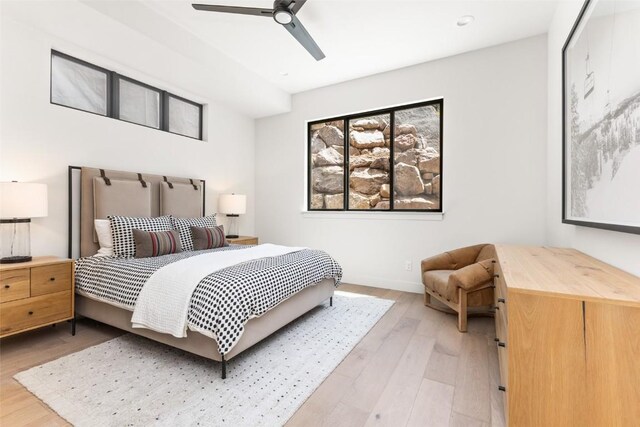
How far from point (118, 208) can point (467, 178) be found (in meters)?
3.88

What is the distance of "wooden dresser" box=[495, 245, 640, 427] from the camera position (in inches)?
38.2

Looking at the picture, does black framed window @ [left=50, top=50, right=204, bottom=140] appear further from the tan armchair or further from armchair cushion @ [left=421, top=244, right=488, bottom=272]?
the tan armchair

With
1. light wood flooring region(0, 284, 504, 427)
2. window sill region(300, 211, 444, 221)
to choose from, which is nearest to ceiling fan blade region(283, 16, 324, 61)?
window sill region(300, 211, 444, 221)

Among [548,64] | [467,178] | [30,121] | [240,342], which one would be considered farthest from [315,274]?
[548,64]

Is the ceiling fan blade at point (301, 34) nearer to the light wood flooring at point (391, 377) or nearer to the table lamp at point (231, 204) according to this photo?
the table lamp at point (231, 204)

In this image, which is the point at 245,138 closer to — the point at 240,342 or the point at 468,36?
the point at 468,36

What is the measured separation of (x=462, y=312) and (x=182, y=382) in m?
2.25

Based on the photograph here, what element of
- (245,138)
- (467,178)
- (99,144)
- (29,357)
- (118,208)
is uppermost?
(245,138)

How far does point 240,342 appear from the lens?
192 cm

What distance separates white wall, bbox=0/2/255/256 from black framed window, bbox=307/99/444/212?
1903 millimetres

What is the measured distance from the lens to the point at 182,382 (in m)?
1.81

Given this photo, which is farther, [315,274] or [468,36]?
[468,36]

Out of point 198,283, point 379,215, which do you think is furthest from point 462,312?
point 198,283

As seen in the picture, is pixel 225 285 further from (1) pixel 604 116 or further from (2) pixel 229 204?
(2) pixel 229 204
